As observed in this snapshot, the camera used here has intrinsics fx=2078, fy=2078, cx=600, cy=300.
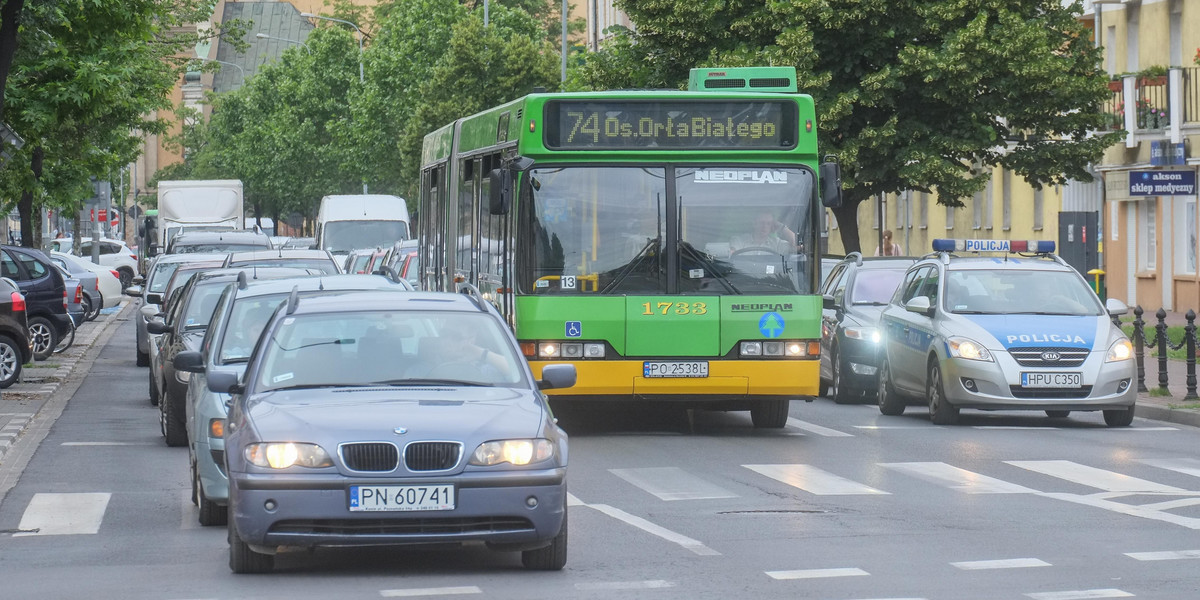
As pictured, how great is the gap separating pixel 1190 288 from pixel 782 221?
26383 millimetres

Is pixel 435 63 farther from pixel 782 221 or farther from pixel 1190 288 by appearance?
pixel 782 221

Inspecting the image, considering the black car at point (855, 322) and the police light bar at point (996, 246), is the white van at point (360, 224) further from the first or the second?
the police light bar at point (996, 246)

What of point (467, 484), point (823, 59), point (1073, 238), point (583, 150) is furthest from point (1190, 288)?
point (467, 484)

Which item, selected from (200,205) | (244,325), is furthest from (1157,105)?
(244,325)

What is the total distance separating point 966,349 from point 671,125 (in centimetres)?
357

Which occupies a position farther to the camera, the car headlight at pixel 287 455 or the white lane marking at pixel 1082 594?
the car headlight at pixel 287 455

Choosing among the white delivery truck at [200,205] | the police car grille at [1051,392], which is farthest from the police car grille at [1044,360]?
the white delivery truck at [200,205]

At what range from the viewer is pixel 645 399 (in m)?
17.4

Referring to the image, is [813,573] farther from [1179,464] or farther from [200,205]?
[200,205]

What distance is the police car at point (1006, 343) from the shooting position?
18719 mm

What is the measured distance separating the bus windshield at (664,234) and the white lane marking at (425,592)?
8.09m

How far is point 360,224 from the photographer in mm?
48250

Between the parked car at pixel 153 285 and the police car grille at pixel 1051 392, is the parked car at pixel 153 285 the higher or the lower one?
the higher one

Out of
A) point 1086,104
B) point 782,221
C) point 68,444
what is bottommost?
point 68,444
